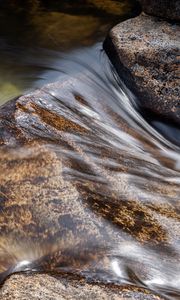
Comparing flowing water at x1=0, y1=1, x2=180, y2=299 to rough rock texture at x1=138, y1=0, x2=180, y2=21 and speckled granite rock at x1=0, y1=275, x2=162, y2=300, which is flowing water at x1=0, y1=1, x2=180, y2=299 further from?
rough rock texture at x1=138, y1=0, x2=180, y2=21

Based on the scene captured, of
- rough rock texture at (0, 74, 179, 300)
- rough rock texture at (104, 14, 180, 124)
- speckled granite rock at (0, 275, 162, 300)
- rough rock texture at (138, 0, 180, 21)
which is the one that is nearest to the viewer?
speckled granite rock at (0, 275, 162, 300)

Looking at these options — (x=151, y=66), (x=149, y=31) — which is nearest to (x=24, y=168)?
(x=151, y=66)

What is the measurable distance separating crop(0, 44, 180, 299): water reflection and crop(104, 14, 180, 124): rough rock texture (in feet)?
4.54

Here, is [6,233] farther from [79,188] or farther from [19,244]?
[79,188]

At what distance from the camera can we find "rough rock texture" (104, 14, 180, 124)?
6.27 m

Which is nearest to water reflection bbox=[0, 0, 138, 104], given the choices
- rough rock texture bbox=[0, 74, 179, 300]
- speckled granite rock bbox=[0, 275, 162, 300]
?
rough rock texture bbox=[0, 74, 179, 300]

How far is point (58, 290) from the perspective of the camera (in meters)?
3.00

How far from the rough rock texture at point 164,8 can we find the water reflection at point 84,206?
318 cm

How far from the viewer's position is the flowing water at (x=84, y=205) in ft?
11.5

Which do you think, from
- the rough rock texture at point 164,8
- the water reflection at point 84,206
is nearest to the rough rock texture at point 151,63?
the rough rock texture at point 164,8

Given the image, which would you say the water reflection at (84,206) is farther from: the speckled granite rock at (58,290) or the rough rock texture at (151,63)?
the rough rock texture at (151,63)

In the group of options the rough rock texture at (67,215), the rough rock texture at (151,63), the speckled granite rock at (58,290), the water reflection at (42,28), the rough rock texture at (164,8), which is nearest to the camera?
the speckled granite rock at (58,290)

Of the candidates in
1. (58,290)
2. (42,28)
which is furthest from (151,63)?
(58,290)

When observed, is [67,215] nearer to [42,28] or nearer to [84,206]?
[84,206]
